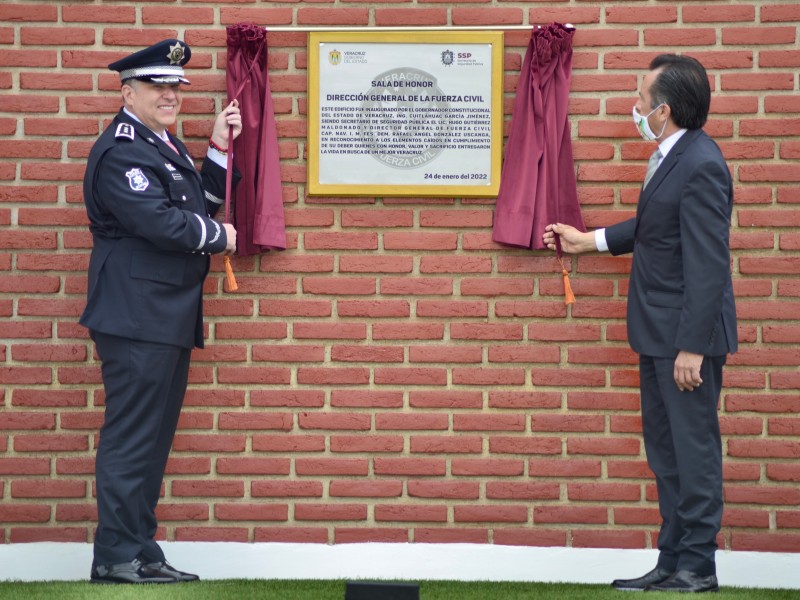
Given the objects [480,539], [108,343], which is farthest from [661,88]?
[108,343]

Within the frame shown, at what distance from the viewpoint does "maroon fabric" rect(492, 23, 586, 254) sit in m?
4.93

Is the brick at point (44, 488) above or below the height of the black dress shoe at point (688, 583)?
above

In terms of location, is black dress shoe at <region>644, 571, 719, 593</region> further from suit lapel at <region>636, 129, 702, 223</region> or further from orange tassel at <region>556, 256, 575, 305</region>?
suit lapel at <region>636, 129, 702, 223</region>

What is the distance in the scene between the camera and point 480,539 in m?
5.04

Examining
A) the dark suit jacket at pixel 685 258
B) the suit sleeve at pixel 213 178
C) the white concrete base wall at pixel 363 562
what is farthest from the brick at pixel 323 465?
the dark suit jacket at pixel 685 258

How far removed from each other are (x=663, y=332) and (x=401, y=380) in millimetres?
1153

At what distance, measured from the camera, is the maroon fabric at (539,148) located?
4926mm

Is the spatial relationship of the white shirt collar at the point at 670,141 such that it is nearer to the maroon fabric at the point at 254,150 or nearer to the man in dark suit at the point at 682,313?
the man in dark suit at the point at 682,313

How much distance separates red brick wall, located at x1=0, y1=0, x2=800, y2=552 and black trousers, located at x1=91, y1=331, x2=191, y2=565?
45cm

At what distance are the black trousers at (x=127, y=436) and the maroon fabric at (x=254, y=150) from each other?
0.64 m

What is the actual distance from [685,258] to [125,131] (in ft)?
7.00

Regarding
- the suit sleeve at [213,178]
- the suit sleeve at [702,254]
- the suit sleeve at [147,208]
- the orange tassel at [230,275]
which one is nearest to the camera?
the suit sleeve at [702,254]

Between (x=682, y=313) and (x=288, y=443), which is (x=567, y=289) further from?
(x=288, y=443)

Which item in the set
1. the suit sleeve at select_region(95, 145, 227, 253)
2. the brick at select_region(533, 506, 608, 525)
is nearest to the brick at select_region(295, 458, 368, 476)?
the brick at select_region(533, 506, 608, 525)
